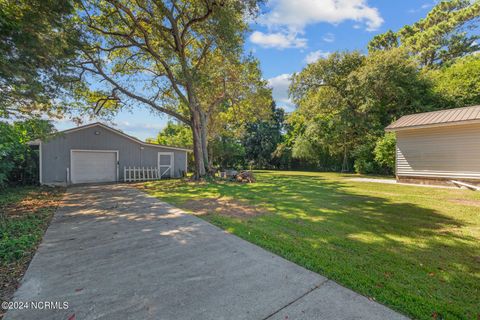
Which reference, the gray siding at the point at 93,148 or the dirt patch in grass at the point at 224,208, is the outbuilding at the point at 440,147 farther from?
the gray siding at the point at 93,148

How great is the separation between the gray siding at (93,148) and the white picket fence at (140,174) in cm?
23

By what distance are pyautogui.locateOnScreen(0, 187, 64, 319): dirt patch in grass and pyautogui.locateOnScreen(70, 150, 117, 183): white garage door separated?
→ 17.6ft

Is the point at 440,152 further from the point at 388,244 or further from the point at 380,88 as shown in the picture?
the point at 388,244

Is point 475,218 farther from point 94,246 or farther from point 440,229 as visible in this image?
point 94,246

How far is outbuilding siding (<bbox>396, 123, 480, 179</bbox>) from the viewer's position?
333 inches

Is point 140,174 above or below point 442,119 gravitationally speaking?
below

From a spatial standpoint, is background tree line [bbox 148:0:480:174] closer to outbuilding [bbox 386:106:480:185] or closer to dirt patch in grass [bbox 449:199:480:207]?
outbuilding [bbox 386:106:480:185]

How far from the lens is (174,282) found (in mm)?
2336

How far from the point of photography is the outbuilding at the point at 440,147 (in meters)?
8.42

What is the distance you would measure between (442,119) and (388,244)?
8.80 metres

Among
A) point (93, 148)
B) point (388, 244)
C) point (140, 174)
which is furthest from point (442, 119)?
point (93, 148)

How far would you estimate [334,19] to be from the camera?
10219 mm

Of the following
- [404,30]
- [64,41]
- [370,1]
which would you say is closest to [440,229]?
[370,1]

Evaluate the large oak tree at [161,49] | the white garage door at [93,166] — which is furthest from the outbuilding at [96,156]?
the large oak tree at [161,49]
